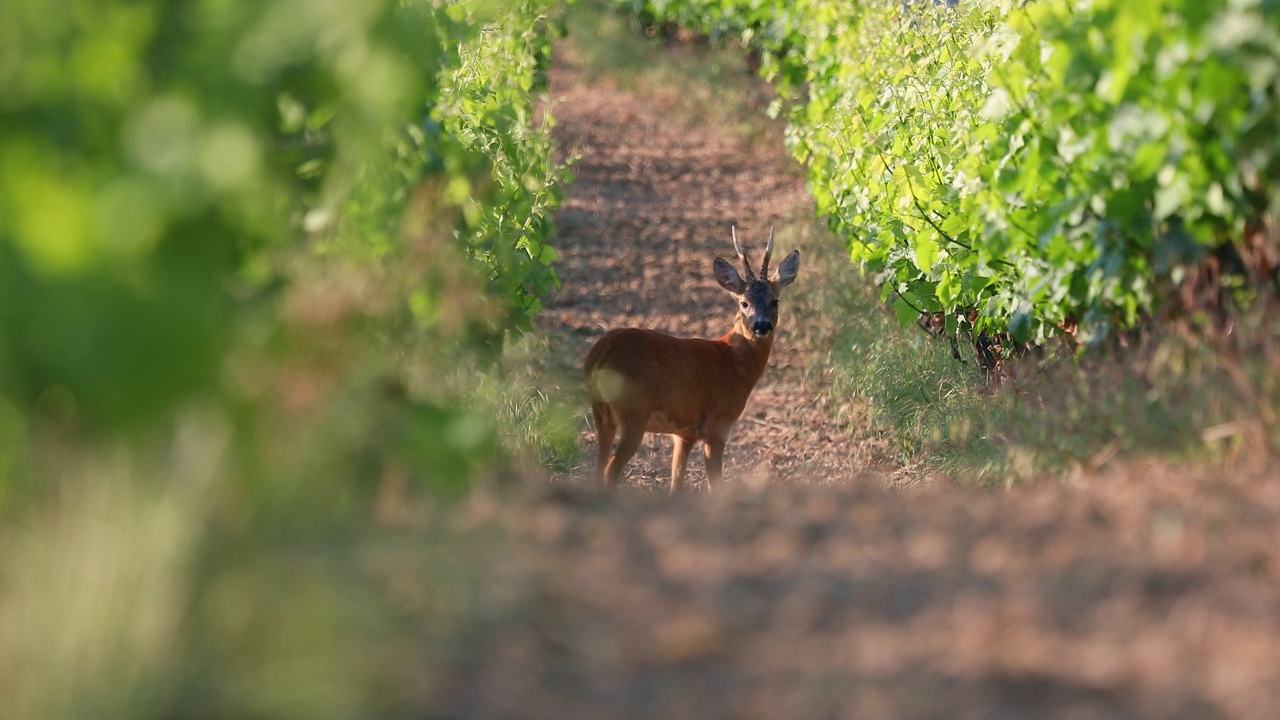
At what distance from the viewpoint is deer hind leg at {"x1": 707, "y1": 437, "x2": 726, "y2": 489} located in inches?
355

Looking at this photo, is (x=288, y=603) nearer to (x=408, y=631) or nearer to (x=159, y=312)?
(x=408, y=631)

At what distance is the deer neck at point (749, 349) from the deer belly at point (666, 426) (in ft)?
2.02

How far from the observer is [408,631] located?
3080mm

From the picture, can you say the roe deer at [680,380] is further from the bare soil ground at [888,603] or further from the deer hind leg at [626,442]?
the bare soil ground at [888,603]

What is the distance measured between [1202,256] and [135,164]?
360cm

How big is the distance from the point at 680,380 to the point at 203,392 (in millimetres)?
6136

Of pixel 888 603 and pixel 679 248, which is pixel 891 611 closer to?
pixel 888 603

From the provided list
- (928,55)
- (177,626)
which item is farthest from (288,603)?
(928,55)

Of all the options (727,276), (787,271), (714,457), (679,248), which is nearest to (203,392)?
(714,457)

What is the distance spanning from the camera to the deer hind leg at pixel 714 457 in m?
9.02

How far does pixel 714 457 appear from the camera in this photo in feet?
29.9

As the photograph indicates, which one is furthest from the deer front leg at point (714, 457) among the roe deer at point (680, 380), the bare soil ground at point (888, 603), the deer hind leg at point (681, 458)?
the bare soil ground at point (888, 603)

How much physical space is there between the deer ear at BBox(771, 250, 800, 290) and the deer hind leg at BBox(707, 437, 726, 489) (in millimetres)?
1289

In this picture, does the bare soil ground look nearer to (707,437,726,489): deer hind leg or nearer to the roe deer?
the roe deer
